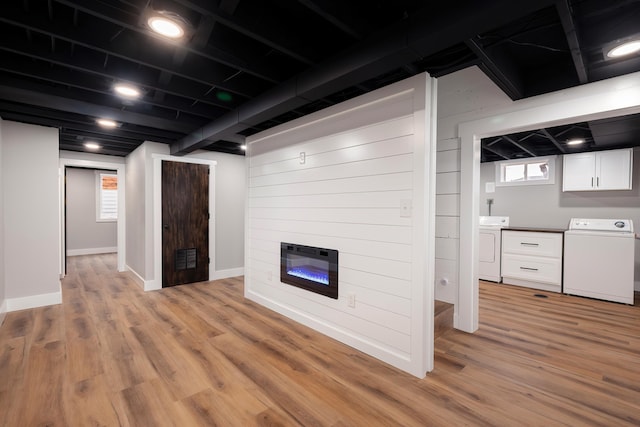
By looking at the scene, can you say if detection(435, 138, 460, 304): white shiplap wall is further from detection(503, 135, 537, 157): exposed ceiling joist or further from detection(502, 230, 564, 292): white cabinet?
detection(502, 230, 564, 292): white cabinet

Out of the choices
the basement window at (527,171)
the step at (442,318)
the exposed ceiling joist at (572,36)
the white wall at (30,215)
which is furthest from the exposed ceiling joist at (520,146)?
the white wall at (30,215)

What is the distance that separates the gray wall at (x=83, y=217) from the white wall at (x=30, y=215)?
489 centimetres

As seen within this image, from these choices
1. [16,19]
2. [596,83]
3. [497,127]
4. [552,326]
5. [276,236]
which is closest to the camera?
[16,19]

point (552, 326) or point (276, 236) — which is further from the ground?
point (276, 236)

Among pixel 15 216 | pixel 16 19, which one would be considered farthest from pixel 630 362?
pixel 15 216

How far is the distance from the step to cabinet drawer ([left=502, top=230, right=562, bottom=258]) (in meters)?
2.68

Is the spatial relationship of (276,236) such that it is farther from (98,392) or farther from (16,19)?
(16,19)

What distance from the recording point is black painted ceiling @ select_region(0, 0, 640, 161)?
1670mm

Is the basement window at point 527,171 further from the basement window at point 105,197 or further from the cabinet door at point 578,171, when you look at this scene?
the basement window at point 105,197

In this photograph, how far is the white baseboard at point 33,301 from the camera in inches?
148

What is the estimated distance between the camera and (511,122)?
277 centimetres

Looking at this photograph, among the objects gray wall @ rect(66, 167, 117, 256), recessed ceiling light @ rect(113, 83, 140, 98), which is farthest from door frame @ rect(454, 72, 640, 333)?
gray wall @ rect(66, 167, 117, 256)

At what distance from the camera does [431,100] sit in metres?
2.28

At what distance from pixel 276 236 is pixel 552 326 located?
3.31 m
